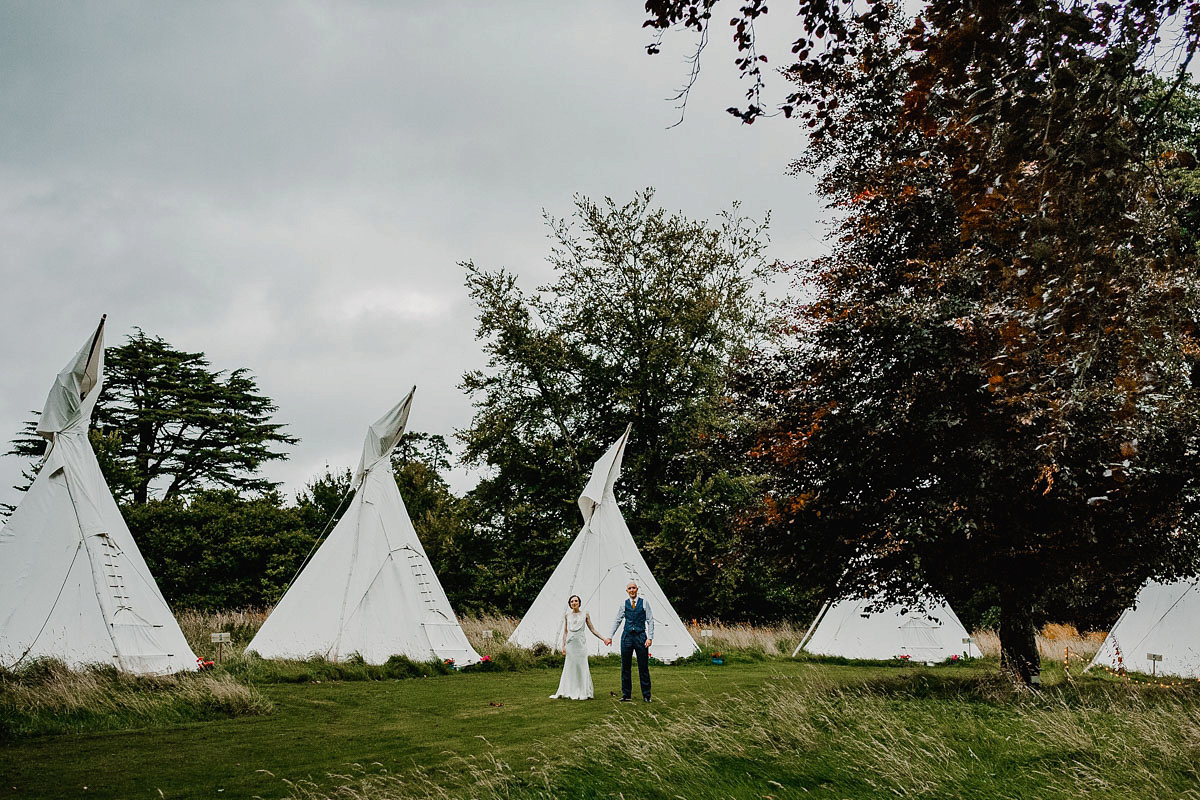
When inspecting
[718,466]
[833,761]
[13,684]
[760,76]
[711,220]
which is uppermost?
[711,220]

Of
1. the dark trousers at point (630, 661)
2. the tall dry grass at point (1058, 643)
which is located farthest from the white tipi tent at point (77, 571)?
the tall dry grass at point (1058, 643)

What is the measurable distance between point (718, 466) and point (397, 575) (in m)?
13.4

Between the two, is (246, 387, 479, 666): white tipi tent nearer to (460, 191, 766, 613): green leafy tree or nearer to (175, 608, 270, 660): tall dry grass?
(175, 608, 270, 660): tall dry grass

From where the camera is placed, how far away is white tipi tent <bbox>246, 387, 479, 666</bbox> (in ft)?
45.9

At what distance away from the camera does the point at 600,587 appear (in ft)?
56.1

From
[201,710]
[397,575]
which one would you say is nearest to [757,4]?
[201,710]

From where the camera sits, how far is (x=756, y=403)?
34.4ft

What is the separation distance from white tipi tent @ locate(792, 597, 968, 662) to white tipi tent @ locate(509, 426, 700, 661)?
3.31m

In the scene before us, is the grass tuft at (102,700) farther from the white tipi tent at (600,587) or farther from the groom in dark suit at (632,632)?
the white tipi tent at (600,587)

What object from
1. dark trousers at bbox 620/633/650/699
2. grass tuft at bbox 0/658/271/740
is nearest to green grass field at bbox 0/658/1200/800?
grass tuft at bbox 0/658/271/740

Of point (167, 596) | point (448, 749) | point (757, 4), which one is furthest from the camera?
point (167, 596)

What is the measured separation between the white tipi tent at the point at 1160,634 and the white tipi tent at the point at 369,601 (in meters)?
11.3

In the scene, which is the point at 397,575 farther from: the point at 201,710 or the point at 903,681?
the point at 903,681

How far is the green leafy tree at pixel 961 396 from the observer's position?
4855 millimetres
